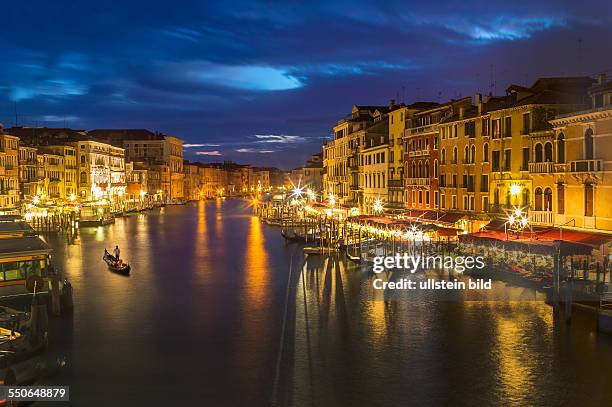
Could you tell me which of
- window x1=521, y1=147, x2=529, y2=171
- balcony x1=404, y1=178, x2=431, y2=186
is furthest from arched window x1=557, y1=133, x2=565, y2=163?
balcony x1=404, y1=178, x2=431, y2=186

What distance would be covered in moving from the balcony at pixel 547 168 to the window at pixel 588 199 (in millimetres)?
1463

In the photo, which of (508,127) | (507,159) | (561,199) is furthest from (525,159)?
(561,199)

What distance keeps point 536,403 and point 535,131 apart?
17.1 m

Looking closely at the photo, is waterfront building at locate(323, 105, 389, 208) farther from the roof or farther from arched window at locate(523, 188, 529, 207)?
the roof

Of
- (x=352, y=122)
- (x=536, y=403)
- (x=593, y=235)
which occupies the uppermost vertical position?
(x=352, y=122)

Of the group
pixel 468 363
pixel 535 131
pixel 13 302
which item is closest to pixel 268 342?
pixel 468 363

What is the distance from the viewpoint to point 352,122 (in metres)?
55.0

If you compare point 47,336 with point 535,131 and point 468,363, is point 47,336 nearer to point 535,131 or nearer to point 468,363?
point 468,363

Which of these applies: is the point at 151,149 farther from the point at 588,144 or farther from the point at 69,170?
the point at 588,144

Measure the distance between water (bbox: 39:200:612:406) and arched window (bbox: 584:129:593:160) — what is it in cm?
569

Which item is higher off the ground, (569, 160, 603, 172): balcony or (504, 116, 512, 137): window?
(504, 116, 512, 137): window

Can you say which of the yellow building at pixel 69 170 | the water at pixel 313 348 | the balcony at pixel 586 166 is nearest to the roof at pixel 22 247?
the water at pixel 313 348

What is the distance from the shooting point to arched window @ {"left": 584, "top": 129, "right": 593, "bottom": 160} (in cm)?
2300

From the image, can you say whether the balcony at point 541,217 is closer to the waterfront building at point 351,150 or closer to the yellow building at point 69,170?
the waterfront building at point 351,150
